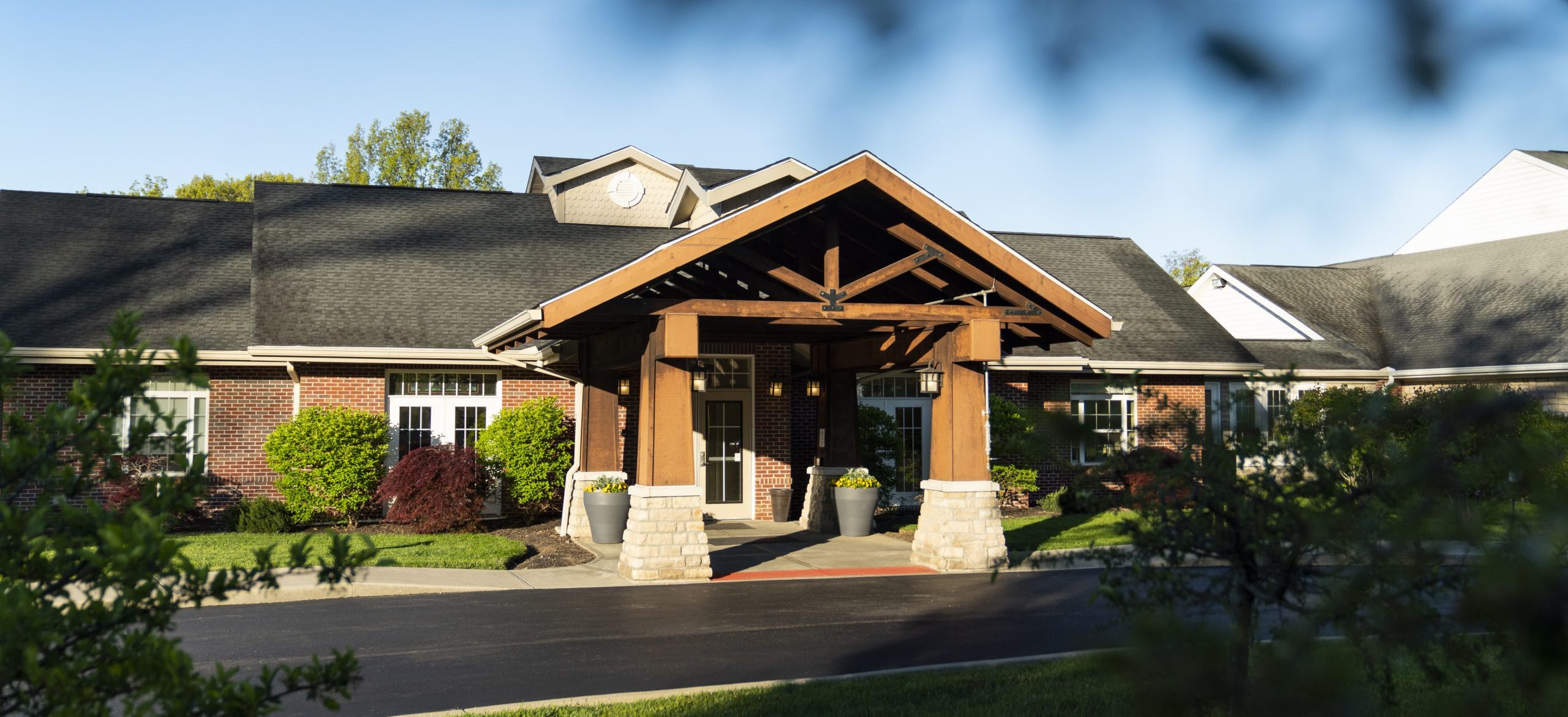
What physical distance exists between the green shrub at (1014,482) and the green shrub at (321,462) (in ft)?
36.6

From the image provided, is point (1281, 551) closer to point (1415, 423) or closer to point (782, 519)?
point (1415, 423)

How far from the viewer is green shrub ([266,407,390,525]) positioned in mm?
18203

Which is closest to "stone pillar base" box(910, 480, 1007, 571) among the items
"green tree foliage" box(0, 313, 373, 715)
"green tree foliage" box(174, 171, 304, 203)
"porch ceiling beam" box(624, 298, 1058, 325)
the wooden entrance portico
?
the wooden entrance portico

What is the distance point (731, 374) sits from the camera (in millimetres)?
20828

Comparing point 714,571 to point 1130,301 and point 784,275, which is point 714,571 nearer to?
point 784,275

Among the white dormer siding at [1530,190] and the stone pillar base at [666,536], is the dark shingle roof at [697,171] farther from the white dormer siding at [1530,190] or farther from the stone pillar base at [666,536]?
the white dormer siding at [1530,190]

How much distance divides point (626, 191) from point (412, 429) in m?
8.13

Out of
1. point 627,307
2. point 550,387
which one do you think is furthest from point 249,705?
point 550,387

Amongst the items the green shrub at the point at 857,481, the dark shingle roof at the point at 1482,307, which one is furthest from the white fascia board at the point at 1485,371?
the green shrub at the point at 857,481

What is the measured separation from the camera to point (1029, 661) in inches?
340

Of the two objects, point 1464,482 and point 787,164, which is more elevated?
point 787,164

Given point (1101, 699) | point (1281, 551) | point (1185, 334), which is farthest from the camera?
point (1185, 334)

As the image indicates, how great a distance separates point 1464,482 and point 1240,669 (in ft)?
1.80

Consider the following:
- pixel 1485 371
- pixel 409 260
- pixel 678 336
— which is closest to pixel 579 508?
pixel 678 336
